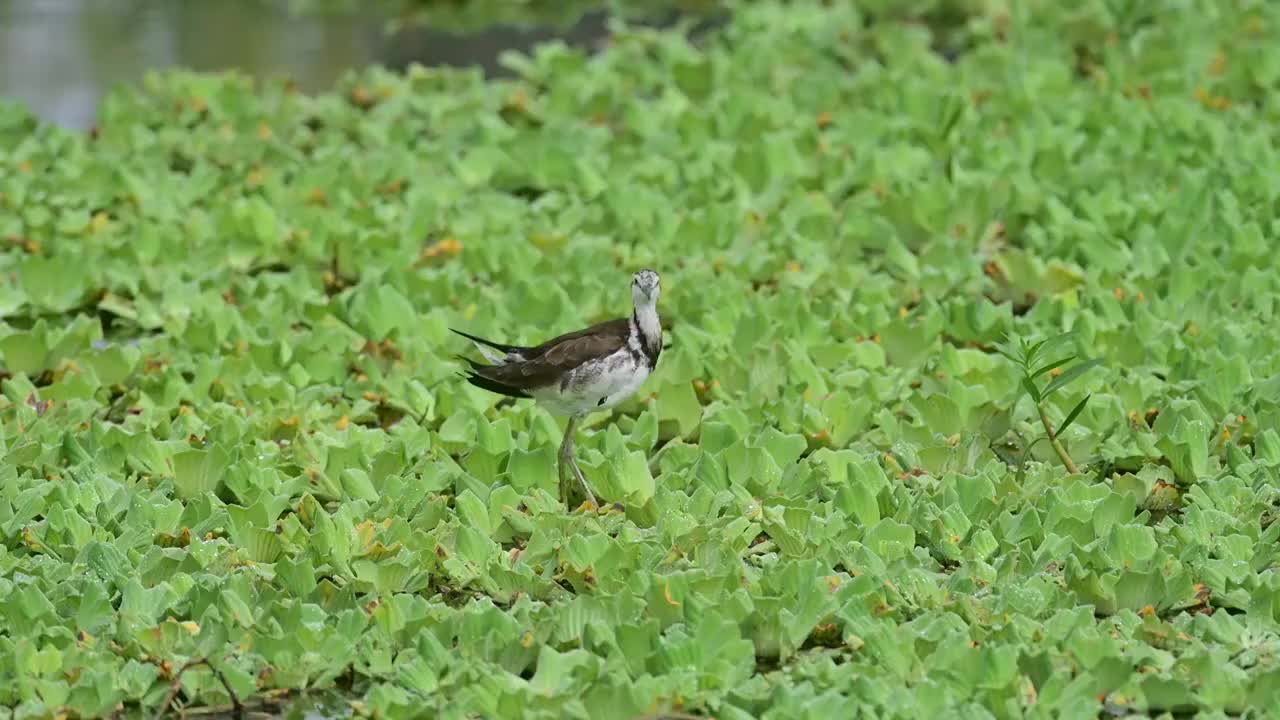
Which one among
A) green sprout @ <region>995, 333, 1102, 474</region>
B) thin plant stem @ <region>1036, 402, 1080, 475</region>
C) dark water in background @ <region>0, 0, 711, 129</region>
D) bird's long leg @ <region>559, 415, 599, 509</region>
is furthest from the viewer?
dark water in background @ <region>0, 0, 711, 129</region>

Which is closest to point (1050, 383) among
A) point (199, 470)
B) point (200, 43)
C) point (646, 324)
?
point (646, 324)

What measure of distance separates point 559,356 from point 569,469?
0.98ft

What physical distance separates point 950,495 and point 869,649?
84 centimetres

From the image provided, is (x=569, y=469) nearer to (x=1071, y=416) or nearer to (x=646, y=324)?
(x=646, y=324)

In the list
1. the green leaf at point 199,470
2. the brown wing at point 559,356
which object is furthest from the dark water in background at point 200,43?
the brown wing at point 559,356

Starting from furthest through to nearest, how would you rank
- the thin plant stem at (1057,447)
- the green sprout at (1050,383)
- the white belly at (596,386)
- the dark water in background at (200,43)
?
the dark water in background at (200,43), the thin plant stem at (1057,447), the green sprout at (1050,383), the white belly at (596,386)

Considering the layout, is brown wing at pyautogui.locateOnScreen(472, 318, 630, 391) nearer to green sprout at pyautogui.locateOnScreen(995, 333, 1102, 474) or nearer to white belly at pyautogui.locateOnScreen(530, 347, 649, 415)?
white belly at pyautogui.locateOnScreen(530, 347, 649, 415)

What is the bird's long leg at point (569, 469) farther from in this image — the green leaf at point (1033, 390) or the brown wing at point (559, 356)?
the green leaf at point (1033, 390)

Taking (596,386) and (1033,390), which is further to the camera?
(1033,390)

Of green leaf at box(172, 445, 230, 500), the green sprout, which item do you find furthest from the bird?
the green sprout

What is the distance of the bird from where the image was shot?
203 inches

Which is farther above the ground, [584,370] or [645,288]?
[645,288]

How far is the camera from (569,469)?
17.4 ft

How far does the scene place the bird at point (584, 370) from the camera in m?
5.15
